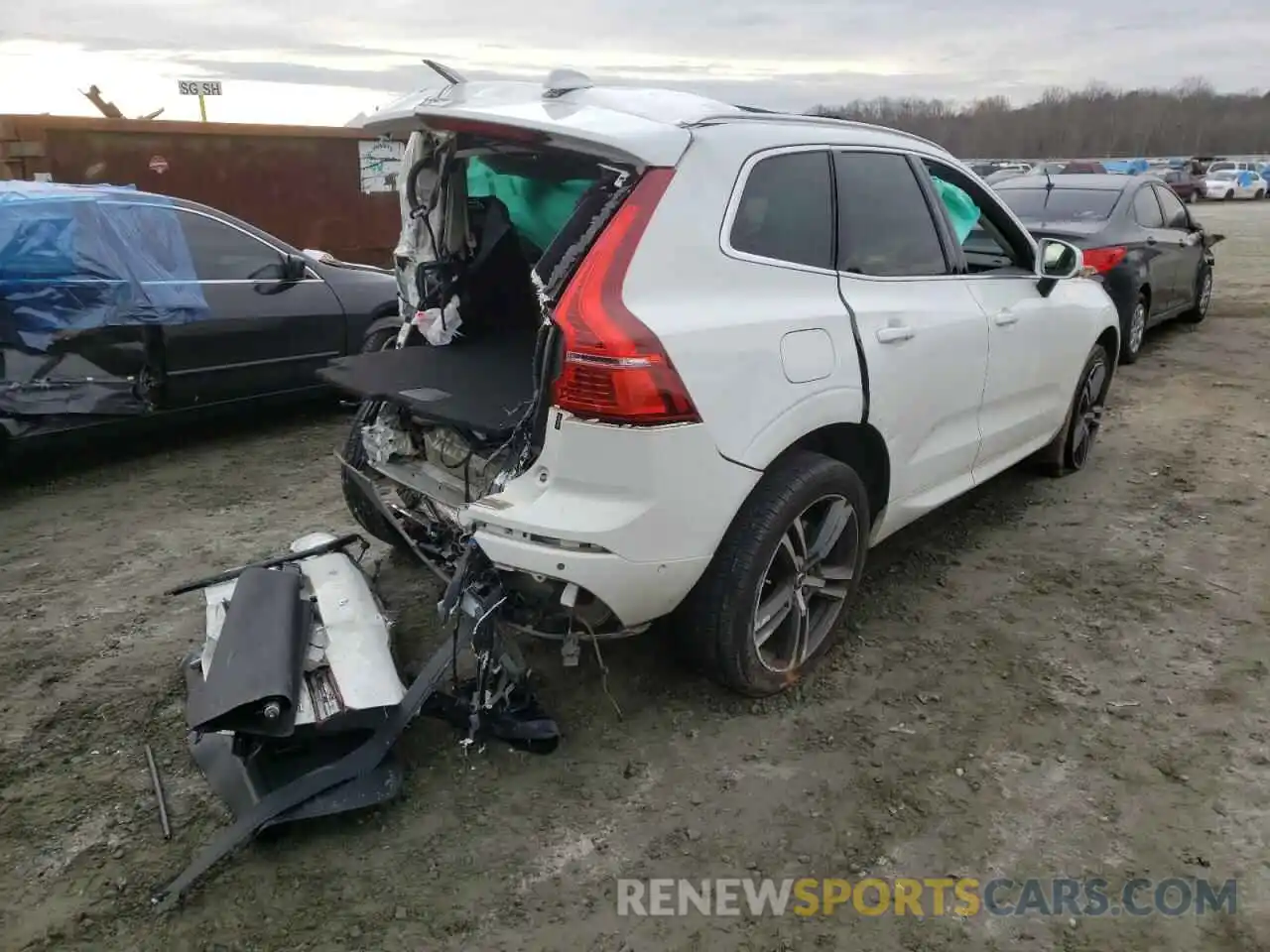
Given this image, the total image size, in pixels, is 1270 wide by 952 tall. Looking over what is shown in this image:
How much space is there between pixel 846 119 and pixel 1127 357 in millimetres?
5738

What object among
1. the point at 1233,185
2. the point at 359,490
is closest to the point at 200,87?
the point at 359,490

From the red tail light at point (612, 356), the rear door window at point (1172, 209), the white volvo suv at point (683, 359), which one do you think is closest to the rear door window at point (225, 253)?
the white volvo suv at point (683, 359)

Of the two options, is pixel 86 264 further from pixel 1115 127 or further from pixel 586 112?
pixel 1115 127

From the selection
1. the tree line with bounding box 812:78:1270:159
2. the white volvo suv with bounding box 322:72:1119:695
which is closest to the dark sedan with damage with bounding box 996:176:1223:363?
the white volvo suv with bounding box 322:72:1119:695

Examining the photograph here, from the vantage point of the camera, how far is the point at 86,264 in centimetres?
519

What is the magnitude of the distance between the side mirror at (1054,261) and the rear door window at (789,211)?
5.14ft

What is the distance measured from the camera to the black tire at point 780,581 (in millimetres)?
2896

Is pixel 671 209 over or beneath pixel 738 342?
over

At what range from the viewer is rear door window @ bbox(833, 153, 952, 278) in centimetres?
332

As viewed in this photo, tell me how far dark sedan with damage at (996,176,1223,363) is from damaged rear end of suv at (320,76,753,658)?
5672 mm

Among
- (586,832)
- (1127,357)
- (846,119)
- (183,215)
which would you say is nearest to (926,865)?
(586,832)

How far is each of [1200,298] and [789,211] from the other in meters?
8.81

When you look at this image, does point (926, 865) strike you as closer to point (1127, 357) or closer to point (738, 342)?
point (738, 342)

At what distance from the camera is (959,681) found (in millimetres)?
3373
